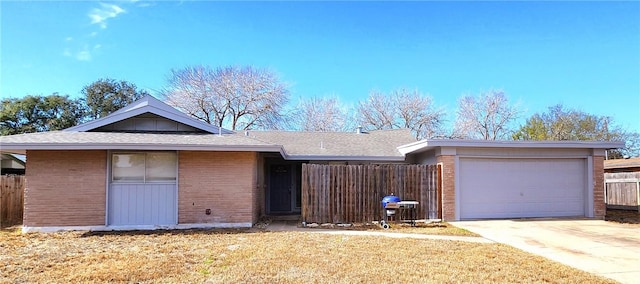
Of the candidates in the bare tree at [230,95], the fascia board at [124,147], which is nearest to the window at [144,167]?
the fascia board at [124,147]

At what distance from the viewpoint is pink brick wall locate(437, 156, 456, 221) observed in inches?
458

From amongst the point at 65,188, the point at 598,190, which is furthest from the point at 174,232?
the point at 598,190

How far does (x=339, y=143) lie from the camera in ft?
52.9

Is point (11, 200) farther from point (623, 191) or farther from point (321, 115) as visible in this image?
point (321, 115)

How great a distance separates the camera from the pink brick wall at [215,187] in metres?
10.6

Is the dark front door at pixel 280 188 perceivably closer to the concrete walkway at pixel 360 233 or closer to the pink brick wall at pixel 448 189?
the concrete walkway at pixel 360 233

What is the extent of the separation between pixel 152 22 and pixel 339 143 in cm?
831

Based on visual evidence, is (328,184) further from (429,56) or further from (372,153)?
(429,56)

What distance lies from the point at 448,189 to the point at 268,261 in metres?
6.97

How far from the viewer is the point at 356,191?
11461 millimetres

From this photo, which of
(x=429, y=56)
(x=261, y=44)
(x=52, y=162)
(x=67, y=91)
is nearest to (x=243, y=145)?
(x=52, y=162)

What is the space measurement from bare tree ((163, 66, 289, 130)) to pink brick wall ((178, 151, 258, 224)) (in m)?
21.6

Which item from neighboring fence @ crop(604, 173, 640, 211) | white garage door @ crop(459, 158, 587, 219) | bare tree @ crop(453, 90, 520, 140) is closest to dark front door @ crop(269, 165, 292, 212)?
white garage door @ crop(459, 158, 587, 219)

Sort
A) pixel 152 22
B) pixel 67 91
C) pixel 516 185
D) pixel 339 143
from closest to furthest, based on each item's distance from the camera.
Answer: pixel 516 185
pixel 152 22
pixel 339 143
pixel 67 91
